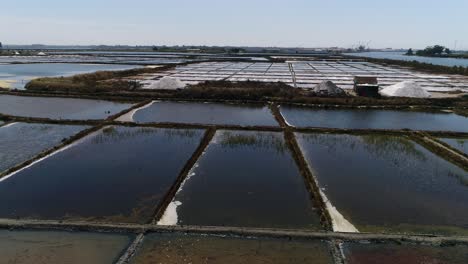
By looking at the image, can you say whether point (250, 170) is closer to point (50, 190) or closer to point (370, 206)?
point (370, 206)

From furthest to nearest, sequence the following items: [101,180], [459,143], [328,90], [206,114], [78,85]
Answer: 1. [78,85]
2. [328,90]
3. [206,114]
4. [459,143]
5. [101,180]

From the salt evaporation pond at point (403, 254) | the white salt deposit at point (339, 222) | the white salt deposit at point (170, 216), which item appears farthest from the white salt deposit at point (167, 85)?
the salt evaporation pond at point (403, 254)

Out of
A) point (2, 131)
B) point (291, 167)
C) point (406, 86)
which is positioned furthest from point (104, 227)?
point (406, 86)

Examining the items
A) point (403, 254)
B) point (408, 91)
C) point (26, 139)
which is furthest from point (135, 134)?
point (408, 91)

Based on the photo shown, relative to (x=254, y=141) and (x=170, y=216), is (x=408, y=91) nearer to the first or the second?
(x=254, y=141)

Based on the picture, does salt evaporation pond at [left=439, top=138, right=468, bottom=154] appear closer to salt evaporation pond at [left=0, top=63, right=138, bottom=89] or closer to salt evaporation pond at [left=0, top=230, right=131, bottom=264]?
salt evaporation pond at [left=0, top=230, right=131, bottom=264]
